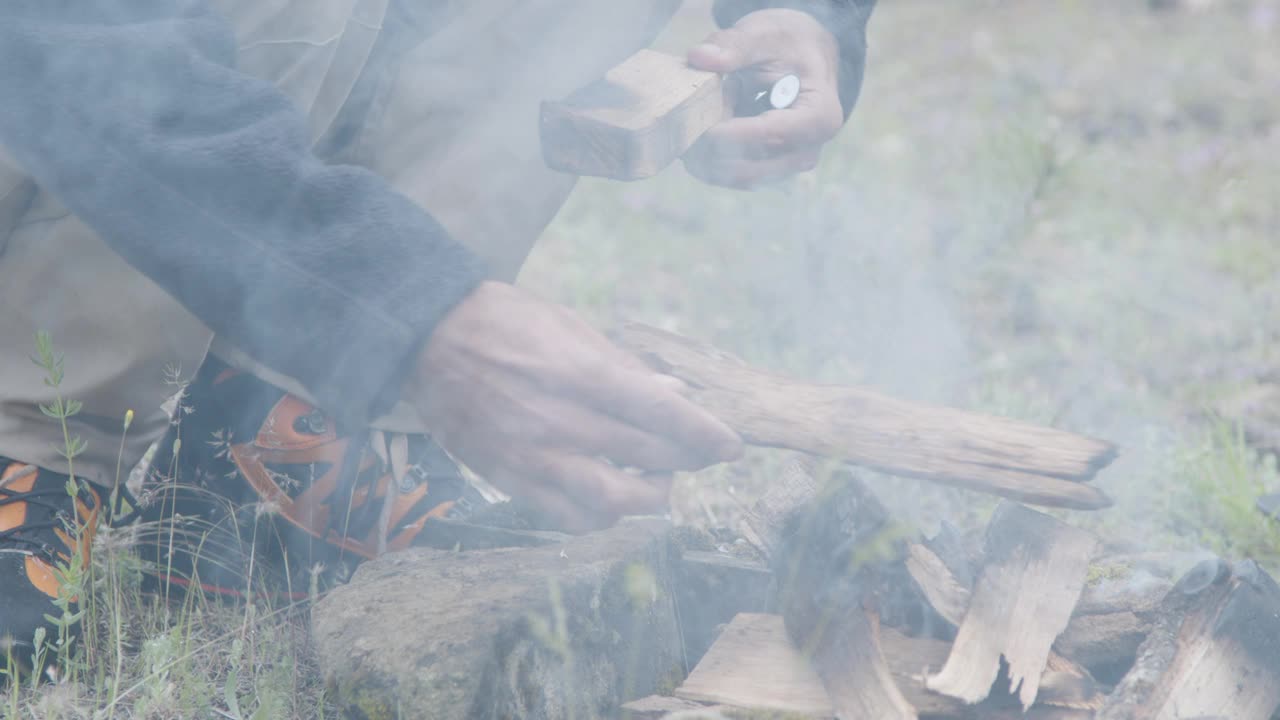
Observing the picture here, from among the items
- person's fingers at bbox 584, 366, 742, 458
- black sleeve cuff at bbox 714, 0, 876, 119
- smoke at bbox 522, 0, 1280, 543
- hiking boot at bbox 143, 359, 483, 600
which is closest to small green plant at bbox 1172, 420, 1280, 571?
smoke at bbox 522, 0, 1280, 543

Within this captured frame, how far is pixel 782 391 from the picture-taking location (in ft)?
5.34

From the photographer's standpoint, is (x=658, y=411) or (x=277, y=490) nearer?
(x=658, y=411)

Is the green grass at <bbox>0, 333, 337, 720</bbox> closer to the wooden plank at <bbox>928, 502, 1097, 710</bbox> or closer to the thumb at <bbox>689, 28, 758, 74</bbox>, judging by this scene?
the wooden plank at <bbox>928, 502, 1097, 710</bbox>

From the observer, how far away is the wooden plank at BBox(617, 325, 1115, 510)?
152 centimetres

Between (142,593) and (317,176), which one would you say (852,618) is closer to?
(317,176)

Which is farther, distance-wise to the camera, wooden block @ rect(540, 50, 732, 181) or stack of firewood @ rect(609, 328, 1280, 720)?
wooden block @ rect(540, 50, 732, 181)

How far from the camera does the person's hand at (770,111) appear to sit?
1.84 meters

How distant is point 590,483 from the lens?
4.03 ft

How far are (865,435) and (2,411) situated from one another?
53.7 inches

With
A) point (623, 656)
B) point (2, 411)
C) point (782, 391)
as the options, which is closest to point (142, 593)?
point (2, 411)

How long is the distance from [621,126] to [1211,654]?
1.11m

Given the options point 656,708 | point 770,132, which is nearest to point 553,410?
point 656,708

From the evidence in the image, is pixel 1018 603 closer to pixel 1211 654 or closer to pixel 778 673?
pixel 1211 654

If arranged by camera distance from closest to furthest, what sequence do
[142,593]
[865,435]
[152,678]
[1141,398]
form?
[152,678] < [865,435] < [142,593] < [1141,398]
